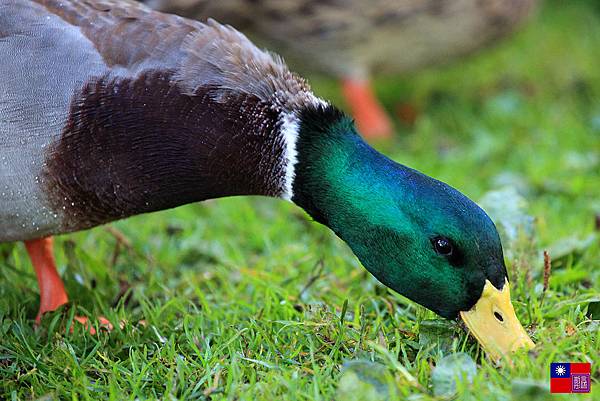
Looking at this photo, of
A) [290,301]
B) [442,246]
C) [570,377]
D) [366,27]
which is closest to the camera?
[570,377]

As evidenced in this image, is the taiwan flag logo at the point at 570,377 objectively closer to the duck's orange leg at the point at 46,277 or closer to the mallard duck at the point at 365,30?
the duck's orange leg at the point at 46,277

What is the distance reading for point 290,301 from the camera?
3342 mm

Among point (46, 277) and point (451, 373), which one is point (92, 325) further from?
point (451, 373)

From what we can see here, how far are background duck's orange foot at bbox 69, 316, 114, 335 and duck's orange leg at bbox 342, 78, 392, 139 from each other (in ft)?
9.63

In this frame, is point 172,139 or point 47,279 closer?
point 172,139

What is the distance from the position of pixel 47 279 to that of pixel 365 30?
2857 millimetres

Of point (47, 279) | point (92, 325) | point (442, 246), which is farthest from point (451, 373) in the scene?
point (47, 279)

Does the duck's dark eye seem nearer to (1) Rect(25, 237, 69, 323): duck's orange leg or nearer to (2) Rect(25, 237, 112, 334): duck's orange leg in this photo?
(2) Rect(25, 237, 112, 334): duck's orange leg

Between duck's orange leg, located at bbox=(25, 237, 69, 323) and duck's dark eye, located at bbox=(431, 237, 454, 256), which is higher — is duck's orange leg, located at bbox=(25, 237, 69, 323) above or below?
below

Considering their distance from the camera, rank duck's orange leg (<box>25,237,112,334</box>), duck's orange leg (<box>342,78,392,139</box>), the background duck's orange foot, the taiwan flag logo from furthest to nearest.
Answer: duck's orange leg (<box>342,78,392,139</box>) < duck's orange leg (<box>25,237,112,334</box>) < the background duck's orange foot < the taiwan flag logo

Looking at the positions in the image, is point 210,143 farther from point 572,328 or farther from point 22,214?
point 572,328

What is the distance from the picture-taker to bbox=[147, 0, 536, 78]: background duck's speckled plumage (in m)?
5.28

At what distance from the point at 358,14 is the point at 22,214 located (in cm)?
300

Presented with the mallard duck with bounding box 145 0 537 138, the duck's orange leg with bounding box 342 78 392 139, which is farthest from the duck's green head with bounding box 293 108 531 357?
the duck's orange leg with bounding box 342 78 392 139
